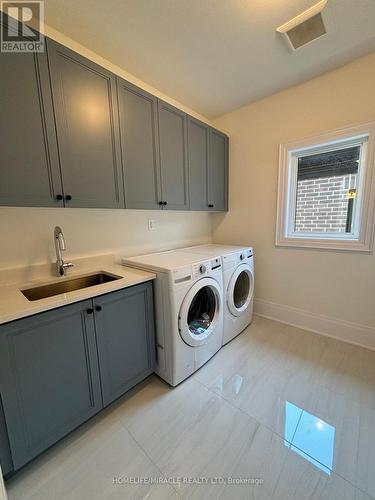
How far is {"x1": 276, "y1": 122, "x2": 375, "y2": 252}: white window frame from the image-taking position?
5.80ft

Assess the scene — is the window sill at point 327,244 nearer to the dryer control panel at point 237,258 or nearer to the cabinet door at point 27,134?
the dryer control panel at point 237,258

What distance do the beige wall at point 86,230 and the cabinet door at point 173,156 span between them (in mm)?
350

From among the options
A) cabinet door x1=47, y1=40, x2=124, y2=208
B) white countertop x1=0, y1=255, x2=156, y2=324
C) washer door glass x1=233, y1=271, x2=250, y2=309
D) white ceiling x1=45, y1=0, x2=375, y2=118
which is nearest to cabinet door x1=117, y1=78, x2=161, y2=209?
cabinet door x1=47, y1=40, x2=124, y2=208

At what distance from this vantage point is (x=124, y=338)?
1.36 metres

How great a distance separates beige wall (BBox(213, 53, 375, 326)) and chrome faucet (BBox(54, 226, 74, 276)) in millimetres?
1955

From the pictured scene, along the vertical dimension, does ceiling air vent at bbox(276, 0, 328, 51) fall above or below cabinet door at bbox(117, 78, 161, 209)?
above

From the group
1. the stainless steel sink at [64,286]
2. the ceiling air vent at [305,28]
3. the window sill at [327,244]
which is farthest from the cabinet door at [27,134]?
the window sill at [327,244]

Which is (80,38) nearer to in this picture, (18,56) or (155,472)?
(18,56)

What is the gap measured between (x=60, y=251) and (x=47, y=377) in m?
0.80

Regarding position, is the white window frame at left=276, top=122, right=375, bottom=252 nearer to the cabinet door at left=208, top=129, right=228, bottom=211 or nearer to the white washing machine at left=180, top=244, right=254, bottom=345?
the white washing machine at left=180, top=244, right=254, bottom=345

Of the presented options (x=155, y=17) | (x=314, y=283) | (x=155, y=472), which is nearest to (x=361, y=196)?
(x=314, y=283)

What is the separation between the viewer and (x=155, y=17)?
4.23ft

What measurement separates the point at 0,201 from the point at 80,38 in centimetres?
134

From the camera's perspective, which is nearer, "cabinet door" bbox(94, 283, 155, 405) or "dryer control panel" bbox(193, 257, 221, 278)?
"cabinet door" bbox(94, 283, 155, 405)
